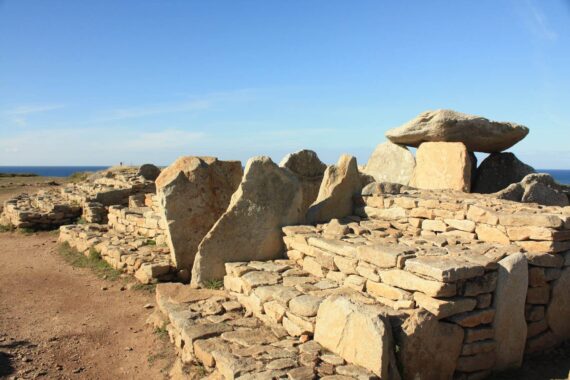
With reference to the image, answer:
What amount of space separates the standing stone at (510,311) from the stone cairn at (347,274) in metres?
0.02

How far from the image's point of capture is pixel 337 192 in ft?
23.1

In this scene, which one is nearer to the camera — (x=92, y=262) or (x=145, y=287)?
(x=145, y=287)

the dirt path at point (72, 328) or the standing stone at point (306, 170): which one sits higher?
→ the standing stone at point (306, 170)

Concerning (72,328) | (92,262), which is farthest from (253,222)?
(92,262)

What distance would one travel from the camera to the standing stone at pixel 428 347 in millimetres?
3768

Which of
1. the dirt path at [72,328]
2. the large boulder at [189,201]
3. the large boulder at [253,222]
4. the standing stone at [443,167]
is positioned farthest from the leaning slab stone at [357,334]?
the standing stone at [443,167]

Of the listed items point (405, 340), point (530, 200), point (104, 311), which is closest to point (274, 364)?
point (405, 340)

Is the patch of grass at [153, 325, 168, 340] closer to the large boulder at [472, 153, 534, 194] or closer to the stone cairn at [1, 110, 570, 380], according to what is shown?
the stone cairn at [1, 110, 570, 380]

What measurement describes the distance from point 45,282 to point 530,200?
→ 888cm

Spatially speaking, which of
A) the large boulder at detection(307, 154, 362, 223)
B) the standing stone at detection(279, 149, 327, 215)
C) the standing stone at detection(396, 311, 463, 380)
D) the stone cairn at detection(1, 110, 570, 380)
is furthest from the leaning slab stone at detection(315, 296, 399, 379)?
the standing stone at detection(279, 149, 327, 215)

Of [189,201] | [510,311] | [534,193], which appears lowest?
[510,311]

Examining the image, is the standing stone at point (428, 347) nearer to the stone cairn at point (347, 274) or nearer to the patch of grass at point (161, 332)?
the stone cairn at point (347, 274)

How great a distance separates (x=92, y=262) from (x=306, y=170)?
4.61m

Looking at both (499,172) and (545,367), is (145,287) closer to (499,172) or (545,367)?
(545,367)
